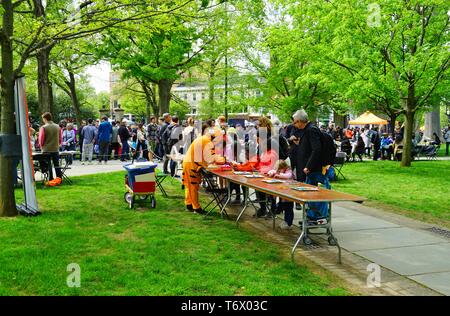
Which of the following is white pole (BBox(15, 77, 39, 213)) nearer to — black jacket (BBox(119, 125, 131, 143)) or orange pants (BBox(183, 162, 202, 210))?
orange pants (BBox(183, 162, 202, 210))

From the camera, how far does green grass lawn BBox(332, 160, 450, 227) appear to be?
10.5 m

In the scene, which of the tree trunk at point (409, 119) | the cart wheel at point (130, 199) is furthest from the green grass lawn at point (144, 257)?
the tree trunk at point (409, 119)

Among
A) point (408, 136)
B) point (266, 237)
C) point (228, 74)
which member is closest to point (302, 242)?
point (266, 237)

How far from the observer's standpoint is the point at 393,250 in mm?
7082

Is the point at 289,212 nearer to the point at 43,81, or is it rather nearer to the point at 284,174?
the point at 284,174

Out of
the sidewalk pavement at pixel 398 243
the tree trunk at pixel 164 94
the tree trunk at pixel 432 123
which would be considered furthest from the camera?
the tree trunk at pixel 432 123

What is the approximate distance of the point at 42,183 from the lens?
1362cm

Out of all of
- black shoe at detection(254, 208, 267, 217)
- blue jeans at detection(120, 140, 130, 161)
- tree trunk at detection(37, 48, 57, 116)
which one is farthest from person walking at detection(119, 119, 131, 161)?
black shoe at detection(254, 208, 267, 217)

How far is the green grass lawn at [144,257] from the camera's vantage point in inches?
208

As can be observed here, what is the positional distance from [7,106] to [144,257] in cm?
453

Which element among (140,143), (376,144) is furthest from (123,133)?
(376,144)

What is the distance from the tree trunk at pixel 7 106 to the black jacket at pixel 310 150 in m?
5.33

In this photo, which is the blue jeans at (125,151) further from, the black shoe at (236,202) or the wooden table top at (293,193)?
the wooden table top at (293,193)

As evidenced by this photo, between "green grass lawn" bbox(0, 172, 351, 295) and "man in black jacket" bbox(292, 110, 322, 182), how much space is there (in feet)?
4.76
